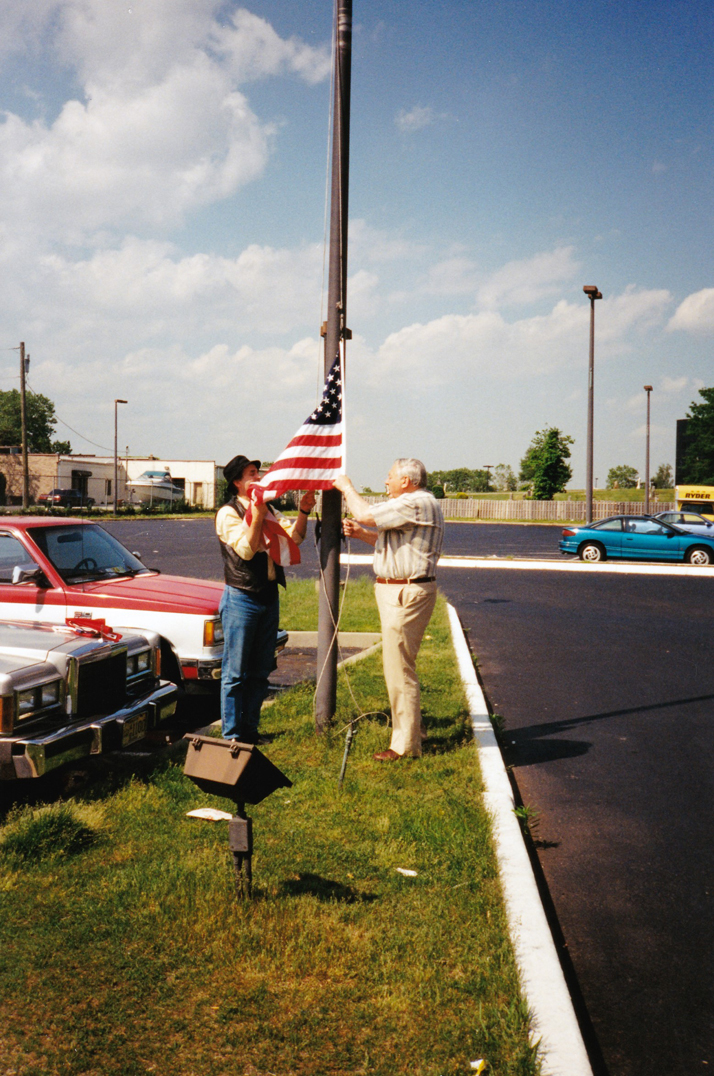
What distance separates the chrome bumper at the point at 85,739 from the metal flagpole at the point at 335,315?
107 centimetres

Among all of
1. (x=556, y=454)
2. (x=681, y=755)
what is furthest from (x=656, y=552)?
(x=556, y=454)

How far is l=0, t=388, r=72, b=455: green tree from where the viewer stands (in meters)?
97.4

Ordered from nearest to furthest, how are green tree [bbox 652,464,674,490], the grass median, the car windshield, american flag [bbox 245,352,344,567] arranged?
the grass median
american flag [bbox 245,352,344,567]
the car windshield
green tree [bbox 652,464,674,490]

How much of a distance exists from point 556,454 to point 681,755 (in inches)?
2636

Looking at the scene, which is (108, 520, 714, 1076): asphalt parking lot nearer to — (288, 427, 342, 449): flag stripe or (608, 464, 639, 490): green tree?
(288, 427, 342, 449): flag stripe

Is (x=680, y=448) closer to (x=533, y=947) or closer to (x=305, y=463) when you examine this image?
(x=305, y=463)

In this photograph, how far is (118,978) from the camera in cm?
287

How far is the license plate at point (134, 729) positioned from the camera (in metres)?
4.88

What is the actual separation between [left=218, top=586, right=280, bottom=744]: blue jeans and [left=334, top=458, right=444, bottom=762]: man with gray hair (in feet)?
2.42

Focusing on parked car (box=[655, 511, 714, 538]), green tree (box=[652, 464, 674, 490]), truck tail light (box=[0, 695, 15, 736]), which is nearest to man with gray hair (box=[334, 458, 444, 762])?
truck tail light (box=[0, 695, 15, 736])

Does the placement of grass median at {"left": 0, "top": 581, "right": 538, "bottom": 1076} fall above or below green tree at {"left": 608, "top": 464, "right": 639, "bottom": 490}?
below

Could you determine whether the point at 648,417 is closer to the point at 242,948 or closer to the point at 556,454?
the point at 556,454

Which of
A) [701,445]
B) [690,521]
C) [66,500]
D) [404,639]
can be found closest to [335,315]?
[404,639]

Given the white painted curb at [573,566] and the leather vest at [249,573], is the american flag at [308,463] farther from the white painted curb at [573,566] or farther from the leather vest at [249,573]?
the white painted curb at [573,566]
